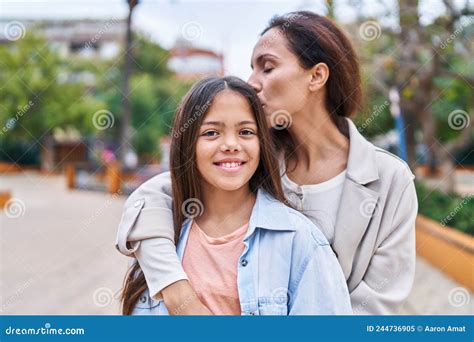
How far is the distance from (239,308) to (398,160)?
56 cm

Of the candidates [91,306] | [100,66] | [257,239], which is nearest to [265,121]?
[257,239]

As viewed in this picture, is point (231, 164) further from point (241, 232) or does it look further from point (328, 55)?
point (328, 55)

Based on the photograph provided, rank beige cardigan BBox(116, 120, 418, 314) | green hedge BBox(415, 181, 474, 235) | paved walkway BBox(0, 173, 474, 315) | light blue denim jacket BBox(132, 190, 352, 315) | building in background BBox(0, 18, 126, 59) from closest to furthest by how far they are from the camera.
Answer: light blue denim jacket BBox(132, 190, 352, 315)
beige cardigan BBox(116, 120, 418, 314)
paved walkway BBox(0, 173, 474, 315)
green hedge BBox(415, 181, 474, 235)
building in background BBox(0, 18, 126, 59)

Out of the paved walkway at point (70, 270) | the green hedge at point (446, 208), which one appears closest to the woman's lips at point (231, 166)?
the paved walkway at point (70, 270)

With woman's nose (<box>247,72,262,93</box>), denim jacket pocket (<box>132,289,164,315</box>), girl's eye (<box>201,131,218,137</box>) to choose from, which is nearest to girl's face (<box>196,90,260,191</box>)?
girl's eye (<box>201,131,218,137</box>)

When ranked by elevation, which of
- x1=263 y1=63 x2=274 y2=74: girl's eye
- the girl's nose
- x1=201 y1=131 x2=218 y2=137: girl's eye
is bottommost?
the girl's nose

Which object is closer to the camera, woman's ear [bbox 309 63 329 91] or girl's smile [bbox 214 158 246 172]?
girl's smile [bbox 214 158 246 172]

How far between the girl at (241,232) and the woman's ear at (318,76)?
20cm

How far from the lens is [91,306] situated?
4152mm

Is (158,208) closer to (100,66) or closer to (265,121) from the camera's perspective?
(265,121)

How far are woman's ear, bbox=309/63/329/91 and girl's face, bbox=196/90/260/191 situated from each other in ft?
0.74

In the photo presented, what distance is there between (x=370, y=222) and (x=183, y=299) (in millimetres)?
502

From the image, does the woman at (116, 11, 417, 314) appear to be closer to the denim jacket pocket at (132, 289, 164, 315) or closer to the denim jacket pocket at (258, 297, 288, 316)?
the denim jacket pocket at (132, 289, 164, 315)

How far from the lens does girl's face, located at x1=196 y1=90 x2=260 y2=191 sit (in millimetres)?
1552
